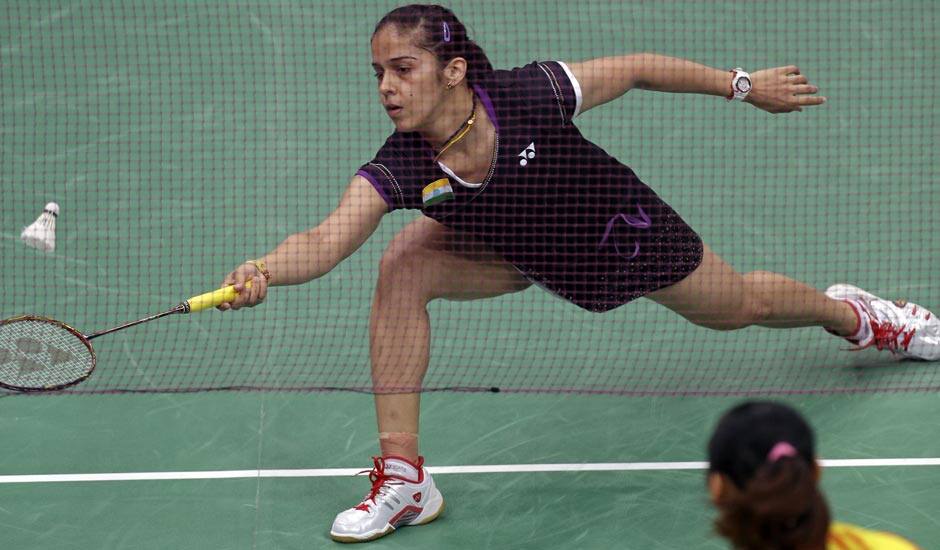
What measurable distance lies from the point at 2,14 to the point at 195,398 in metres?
3.73

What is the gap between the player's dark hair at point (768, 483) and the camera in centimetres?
253

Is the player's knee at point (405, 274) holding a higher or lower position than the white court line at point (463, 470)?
higher

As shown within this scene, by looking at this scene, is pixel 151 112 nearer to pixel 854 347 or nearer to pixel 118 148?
pixel 118 148

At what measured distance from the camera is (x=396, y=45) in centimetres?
451

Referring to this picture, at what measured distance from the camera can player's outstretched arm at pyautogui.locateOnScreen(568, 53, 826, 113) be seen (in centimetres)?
484

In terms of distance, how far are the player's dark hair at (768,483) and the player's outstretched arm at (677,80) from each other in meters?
2.40

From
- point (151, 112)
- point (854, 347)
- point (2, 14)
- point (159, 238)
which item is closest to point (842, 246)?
point (854, 347)

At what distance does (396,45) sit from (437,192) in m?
0.51

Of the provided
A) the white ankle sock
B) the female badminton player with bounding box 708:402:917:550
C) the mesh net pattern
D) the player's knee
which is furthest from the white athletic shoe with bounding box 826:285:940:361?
the female badminton player with bounding box 708:402:917:550

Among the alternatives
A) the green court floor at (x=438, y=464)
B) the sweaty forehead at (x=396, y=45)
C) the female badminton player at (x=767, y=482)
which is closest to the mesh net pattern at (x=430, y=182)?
the green court floor at (x=438, y=464)

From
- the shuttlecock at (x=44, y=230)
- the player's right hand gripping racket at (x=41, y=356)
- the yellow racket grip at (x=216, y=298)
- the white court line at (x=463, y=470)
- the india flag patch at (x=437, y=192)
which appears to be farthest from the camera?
the shuttlecock at (x=44, y=230)

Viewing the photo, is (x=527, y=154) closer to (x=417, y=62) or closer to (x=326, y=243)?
(x=417, y=62)

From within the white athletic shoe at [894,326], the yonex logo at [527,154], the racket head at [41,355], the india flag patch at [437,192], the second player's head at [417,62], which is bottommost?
the white athletic shoe at [894,326]

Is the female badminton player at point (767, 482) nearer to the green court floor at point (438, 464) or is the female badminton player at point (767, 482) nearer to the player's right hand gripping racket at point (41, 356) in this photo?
the green court floor at point (438, 464)
